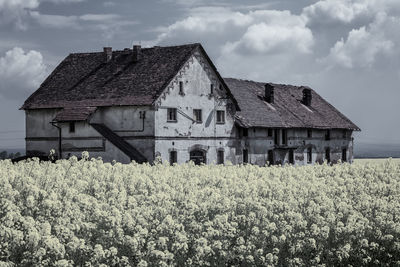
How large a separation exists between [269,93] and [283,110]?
7.58 ft

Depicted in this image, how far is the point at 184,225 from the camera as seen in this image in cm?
1852

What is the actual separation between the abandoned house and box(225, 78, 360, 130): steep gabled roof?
0.53 feet

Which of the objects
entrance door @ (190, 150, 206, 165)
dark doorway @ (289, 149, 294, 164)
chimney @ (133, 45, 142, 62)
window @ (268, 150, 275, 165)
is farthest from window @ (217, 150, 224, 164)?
dark doorway @ (289, 149, 294, 164)

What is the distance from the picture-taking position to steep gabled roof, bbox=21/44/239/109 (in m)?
50.1

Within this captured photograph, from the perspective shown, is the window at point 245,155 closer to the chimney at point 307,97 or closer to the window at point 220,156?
the window at point 220,156

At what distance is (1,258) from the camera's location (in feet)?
52.2

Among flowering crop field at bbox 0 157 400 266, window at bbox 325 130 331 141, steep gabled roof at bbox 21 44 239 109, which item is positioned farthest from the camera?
window at bbox 325 130 331 141

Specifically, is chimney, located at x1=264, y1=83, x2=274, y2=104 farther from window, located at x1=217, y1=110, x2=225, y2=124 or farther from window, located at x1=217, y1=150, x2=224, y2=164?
window, located at x1=217, y1=150, x2=224, y2=164

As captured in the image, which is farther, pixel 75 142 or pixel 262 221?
pixel 75 142

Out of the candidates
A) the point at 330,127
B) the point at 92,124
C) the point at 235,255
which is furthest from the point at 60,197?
the point at 330,127

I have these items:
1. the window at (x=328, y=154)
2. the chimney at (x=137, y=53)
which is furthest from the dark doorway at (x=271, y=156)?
the chimney at (x=137, y=53)

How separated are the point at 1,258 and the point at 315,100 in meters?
62.6

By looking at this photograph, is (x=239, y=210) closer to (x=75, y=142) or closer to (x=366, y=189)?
(x=366, y=189)

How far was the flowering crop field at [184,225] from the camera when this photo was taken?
1566 centimetres
